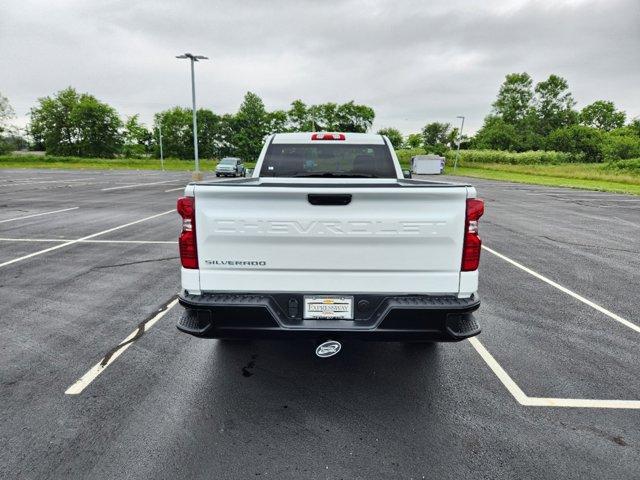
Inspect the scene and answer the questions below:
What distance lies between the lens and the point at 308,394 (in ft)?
10.4

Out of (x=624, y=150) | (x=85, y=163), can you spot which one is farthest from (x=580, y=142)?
(x=85, y=163)

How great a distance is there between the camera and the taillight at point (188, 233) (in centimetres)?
267

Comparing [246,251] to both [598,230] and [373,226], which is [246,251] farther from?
[598,230]

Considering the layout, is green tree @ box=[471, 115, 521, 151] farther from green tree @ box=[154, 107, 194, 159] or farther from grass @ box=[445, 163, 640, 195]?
green tree @ box=[154, 107, 194, 159]

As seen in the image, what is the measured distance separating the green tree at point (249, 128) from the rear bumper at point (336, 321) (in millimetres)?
84556

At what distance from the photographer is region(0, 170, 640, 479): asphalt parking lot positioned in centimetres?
246

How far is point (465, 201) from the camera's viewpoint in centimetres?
265

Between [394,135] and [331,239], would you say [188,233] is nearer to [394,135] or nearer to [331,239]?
[331,239]

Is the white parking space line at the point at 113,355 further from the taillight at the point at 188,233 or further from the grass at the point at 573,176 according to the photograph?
the grass at the point at 573,176

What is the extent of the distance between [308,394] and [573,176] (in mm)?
45865

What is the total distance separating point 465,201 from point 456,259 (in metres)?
0.40

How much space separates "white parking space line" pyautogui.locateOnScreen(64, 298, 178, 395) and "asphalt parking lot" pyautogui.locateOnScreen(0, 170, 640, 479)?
0.06ft

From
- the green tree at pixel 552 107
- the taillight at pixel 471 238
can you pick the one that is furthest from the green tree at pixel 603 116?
the taillight at pixel 471 238

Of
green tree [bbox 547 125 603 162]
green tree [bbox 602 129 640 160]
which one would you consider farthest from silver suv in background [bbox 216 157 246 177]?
green tree [bbox 547 125 603 162]
